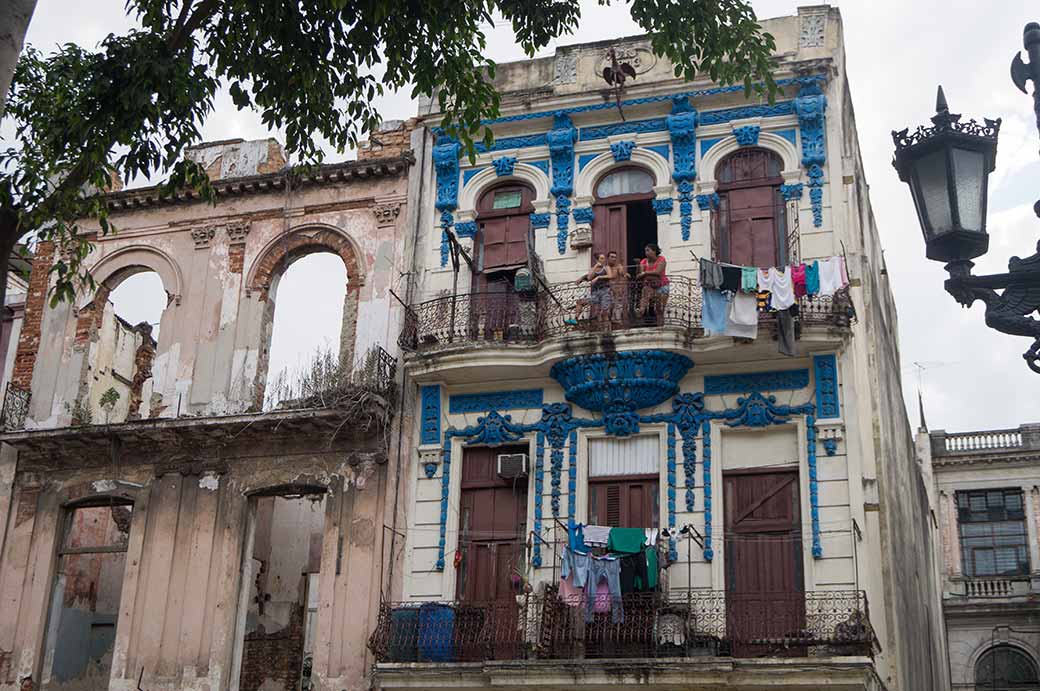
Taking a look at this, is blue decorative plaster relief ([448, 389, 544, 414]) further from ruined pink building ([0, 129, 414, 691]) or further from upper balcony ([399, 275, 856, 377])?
ruined pink building ([0, 129, 414, 691])

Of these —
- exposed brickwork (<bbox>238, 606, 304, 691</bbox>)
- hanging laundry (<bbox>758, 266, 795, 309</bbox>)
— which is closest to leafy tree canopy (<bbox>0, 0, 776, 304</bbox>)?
hanging laundry (<bbox>758, 266, 795, 309</bbox>)

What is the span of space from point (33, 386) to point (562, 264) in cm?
919

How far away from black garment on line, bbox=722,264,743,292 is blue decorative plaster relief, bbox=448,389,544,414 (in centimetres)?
320

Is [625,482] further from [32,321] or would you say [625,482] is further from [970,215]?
[970,215]

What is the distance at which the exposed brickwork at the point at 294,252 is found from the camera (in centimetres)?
2094

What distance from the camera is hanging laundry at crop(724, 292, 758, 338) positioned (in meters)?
17.1

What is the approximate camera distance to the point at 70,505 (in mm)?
20453

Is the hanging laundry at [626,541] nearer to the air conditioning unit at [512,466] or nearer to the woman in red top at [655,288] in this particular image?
the air conditioning unit at [512,466]

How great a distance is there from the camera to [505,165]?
20.2 metres

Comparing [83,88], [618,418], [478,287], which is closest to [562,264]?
Result: [478,287]

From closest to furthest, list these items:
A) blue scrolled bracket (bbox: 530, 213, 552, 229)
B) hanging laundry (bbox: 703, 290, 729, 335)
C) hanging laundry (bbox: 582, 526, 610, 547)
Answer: hanging laundry (bbox: 582, 526, 610, 547) < hanging laundry (bbox: 703, 290, 729, 335) < blue scrolled bracket (bbox: 530, 213, 552, 229)

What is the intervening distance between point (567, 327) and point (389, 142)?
5.33 meters

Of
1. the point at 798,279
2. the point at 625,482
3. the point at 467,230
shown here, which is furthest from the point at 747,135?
the point at 625,482

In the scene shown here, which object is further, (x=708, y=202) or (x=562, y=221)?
(x=562, y=221)
